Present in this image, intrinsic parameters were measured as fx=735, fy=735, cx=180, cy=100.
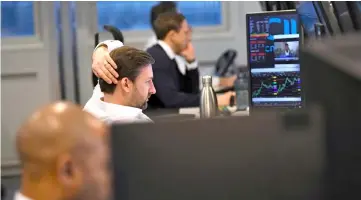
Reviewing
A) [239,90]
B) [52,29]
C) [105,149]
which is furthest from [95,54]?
[52,29]

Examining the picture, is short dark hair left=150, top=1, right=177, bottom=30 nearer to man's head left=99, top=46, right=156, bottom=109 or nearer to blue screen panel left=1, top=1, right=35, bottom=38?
blue screen panel left=1, top=1, right=35, bottom=38

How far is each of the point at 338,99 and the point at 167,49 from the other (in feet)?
11.2

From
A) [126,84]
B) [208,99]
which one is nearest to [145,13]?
[208,99]

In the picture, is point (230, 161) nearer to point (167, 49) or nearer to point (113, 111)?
point (113, 111)

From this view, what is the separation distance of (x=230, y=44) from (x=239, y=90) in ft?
6.95

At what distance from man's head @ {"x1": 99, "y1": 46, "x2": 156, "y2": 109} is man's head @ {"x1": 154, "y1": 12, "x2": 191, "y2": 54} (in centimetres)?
180

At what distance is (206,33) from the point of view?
20.7 ft

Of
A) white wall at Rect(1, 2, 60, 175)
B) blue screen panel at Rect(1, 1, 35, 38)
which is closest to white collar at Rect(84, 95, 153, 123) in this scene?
white wall at Rect(1, 2, 60, 175)

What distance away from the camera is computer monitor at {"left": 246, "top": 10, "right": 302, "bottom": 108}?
109 inches

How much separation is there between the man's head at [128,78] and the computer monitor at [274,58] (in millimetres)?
445

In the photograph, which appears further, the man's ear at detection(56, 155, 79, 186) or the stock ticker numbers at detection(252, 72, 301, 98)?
the stock ticker numbers at detection(252, 72, 301, 98)

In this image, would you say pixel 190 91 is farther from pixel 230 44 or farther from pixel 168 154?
pixel 168 154

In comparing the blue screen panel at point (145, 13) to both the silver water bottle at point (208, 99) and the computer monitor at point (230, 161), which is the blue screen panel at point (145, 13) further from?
the computer monitor at point (230, 161)

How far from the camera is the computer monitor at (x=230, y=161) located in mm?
1123
